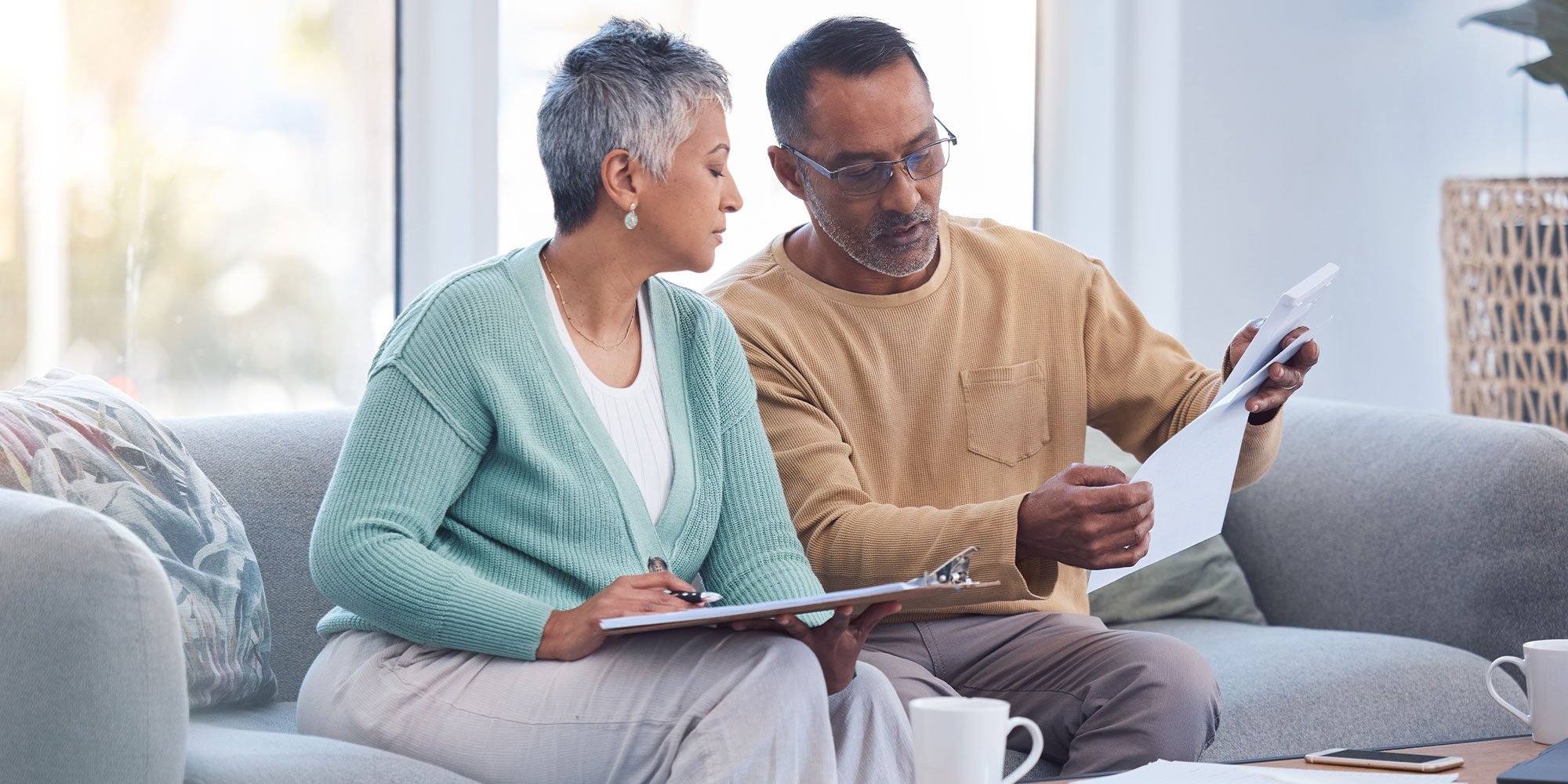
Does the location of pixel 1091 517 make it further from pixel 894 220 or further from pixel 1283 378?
pixel 894 220

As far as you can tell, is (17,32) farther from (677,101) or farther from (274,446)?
(677,101)

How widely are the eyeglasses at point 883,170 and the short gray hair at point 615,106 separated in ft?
0.89

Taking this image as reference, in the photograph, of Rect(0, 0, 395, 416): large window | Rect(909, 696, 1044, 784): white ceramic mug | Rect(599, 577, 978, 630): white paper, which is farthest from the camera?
Rect(0, 0, 395, 416): large window

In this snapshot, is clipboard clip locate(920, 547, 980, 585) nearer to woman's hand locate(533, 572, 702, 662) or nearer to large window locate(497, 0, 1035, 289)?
woman's hand locate(533, 572, 702, 662)

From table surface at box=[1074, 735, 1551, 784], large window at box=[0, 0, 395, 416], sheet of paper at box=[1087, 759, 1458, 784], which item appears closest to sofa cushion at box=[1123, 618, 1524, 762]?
table surface at box=[1074, 735, 1551, 784]

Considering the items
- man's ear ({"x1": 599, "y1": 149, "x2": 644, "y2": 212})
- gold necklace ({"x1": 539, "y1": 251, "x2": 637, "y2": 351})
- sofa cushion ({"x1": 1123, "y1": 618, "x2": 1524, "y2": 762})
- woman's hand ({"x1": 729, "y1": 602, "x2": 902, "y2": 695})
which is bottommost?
sofa cushion ({"x1": 1123, "y1": 618, "x2": 1524, "y2": 762})

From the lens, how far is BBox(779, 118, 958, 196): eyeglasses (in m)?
1.78

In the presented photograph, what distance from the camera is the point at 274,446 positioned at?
1.83 meters

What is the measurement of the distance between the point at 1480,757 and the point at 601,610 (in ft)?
2.59

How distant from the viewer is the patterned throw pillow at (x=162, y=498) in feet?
4.87

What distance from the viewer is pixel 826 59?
1.80 meters

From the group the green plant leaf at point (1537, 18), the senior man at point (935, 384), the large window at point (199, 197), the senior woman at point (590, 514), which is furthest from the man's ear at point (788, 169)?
the green plant leaf at point (1537, 18)

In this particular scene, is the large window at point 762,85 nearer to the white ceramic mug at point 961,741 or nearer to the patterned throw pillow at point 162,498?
the patterned throw pillow at point 162,498

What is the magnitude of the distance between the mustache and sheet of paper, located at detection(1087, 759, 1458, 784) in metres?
0.79
